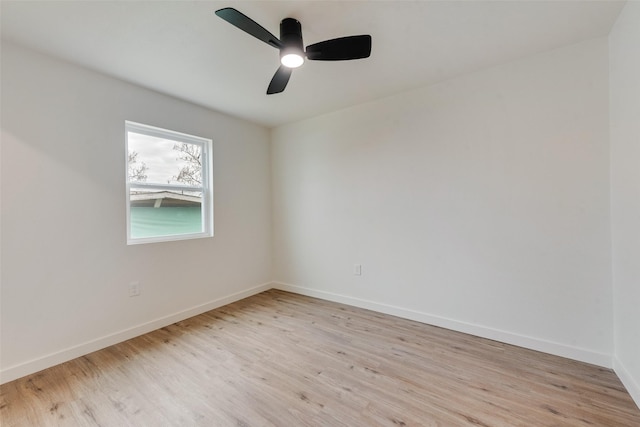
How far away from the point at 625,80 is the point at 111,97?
399 cm

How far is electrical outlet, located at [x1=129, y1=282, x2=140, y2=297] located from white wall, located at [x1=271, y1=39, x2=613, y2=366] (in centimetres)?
205

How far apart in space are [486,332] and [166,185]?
11.7ft

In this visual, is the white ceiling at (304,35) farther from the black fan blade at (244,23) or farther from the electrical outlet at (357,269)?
the electrical outlet at (357,269)

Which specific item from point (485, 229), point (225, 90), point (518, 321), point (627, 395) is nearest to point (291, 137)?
point (225, 90)

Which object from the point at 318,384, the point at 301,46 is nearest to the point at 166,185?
the point at 301,46

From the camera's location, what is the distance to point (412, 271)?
2.89 m

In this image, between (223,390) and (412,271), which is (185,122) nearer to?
(223,390)

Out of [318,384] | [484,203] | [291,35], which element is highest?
[291,35]

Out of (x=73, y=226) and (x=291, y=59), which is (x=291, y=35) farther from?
(x=73, y=226)

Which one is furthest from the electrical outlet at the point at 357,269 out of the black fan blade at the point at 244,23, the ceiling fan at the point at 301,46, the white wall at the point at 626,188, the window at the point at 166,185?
the black fan blade at the point at 244,23

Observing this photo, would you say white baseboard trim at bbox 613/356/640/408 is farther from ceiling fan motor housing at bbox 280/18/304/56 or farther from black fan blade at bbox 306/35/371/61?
ceiling fan motor housing at bbox 280/18/304/56

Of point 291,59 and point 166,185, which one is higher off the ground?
point 291,59

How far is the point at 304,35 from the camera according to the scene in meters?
1.95

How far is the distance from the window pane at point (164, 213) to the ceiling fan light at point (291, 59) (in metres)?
2.00
